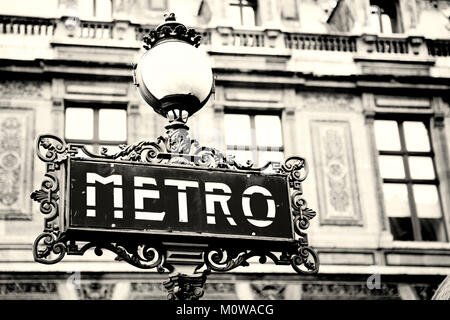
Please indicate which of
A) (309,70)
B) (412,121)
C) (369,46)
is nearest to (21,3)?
(309,70)

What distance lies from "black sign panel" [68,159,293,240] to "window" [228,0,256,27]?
12082 millimetres

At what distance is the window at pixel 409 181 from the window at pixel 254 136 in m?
1.86

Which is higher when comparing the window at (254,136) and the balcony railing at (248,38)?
the balcony railing at (248,38)

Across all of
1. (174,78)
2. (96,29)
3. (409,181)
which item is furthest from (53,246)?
(409,181)

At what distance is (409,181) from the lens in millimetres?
14891

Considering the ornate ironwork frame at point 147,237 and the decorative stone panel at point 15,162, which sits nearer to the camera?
the ornate ironwork frame at point 147,237

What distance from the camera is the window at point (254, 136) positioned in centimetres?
1451

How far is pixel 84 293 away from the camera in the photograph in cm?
1291

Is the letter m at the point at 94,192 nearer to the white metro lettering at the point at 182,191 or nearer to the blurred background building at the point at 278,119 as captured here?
the white metro lettering at the point at 182,191

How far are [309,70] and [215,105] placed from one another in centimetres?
188

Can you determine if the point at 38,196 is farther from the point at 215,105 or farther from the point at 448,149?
the point at 448,149

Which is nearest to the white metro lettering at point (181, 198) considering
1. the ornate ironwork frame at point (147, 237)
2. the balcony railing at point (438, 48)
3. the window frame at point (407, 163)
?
the ornate ironwork frame at point (147, 237)
